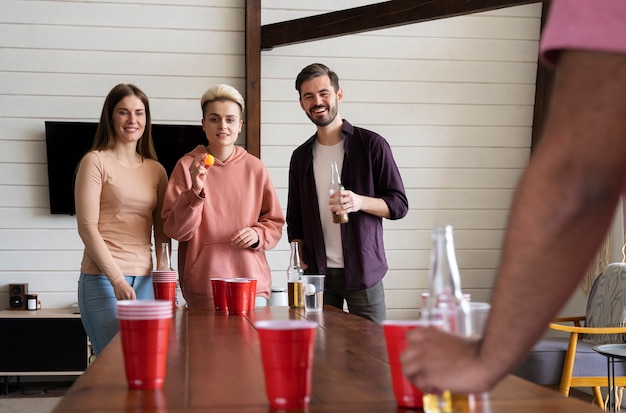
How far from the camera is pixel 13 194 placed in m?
4.82

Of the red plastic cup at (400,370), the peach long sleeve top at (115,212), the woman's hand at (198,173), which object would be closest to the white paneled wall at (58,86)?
the peach long sleeve top at (115,212)

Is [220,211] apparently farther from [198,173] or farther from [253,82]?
[253,82]

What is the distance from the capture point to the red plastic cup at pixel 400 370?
0.99 m

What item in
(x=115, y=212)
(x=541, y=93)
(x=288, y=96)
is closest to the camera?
(x=115, y=212)

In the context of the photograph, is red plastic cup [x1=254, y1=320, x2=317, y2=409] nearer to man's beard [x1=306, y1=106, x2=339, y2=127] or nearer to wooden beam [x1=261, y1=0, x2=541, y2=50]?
man's beard [x1=306, y1=106, x2=339, y2=127]

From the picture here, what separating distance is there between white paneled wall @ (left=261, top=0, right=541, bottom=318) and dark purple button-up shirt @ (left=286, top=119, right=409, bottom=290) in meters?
1.90

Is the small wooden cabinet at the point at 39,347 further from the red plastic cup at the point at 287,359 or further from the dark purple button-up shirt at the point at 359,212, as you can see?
the red plastic cup at the point at 287,359

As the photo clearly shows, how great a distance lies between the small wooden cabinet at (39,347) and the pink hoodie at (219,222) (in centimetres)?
213

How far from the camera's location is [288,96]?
16.4ft

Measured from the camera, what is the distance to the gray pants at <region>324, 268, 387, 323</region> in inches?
118

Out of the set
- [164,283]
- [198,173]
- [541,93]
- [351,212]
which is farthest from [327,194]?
[541,93]

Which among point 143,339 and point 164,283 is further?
point 164,283

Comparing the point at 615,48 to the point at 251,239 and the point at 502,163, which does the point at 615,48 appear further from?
the point at 502,163

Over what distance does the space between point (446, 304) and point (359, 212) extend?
2127 millimetres
